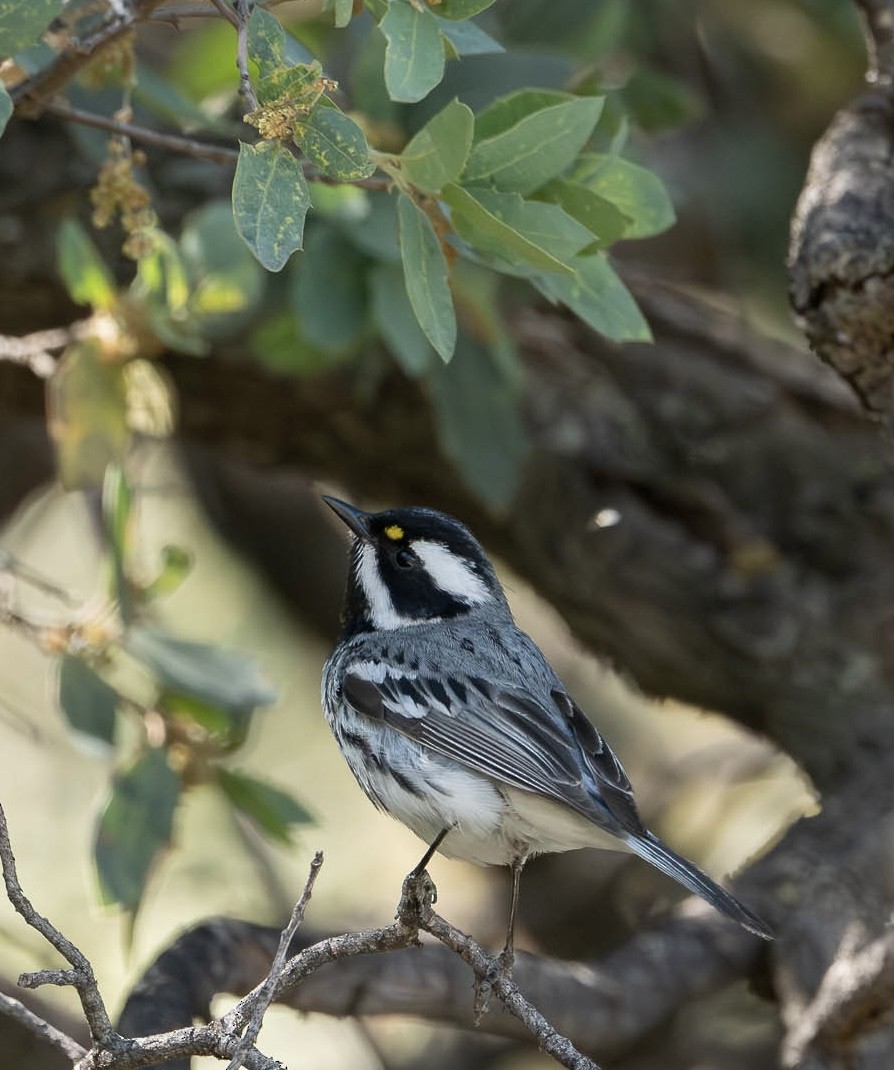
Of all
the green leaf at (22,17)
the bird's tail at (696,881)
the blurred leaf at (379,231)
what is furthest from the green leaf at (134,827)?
the green leaf at (22,17)

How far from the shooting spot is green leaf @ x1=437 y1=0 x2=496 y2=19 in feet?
6.08

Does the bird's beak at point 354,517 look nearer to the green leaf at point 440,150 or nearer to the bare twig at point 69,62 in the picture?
the bare twig at point 69,62

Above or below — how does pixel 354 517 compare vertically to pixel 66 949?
below

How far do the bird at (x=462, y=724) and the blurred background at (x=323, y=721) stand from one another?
118 centimetres

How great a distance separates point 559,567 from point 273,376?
2.96 feet

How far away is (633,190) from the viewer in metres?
2.30

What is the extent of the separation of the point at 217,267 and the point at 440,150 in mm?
1344

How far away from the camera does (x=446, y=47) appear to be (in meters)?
1.98

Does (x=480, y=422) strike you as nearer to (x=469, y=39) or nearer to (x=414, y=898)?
(x=469, y=39)

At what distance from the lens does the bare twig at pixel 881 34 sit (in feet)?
9.62

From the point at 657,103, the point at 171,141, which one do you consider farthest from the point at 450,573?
the point at 657,103

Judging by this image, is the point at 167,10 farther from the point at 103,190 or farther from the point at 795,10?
the point at 795,10

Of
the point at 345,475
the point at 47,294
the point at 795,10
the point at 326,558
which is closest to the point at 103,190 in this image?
the point at 47,294

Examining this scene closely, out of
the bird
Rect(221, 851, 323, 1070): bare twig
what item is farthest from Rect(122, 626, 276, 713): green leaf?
Rect(221, 851, 323, 1070): bare twig
